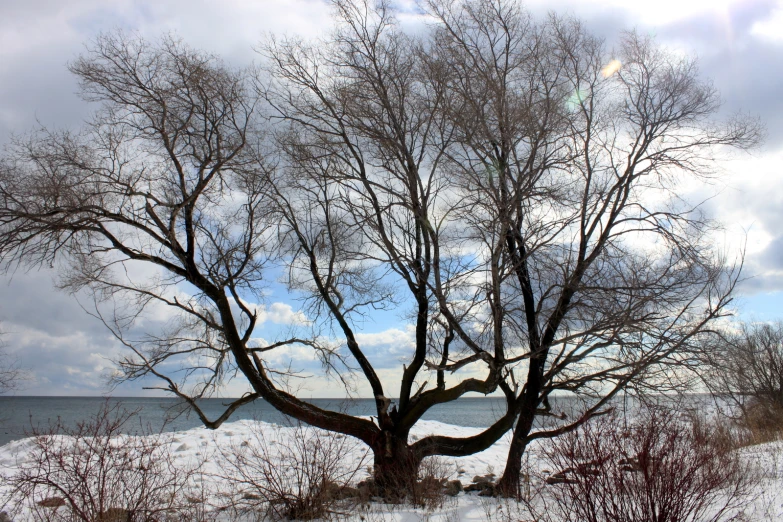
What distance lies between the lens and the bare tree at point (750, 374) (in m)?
8.72

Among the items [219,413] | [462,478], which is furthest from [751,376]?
[219,413]

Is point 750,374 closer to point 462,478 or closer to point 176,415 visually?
point 462,478

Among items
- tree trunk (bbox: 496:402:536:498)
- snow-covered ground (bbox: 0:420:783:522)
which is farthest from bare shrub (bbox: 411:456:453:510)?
tree trunk (bbox: 496:402:536:498)

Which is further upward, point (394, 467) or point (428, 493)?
point (394, 467)

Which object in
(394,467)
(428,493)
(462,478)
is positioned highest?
(394,467)

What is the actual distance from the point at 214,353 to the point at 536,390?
667 centimetres

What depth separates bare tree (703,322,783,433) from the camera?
8.72 m

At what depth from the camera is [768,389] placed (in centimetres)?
2625

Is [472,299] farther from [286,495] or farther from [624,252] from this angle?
[286,495]

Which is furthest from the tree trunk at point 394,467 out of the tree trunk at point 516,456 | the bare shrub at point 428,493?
the tree trunk at point 516,456

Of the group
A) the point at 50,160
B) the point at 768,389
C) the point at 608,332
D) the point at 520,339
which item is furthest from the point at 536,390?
the point at 768,389

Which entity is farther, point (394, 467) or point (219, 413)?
point (219, 413)

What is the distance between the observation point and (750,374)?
24.8m

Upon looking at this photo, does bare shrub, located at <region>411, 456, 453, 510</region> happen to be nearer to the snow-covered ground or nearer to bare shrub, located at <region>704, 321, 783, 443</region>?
the snow-covered ground
